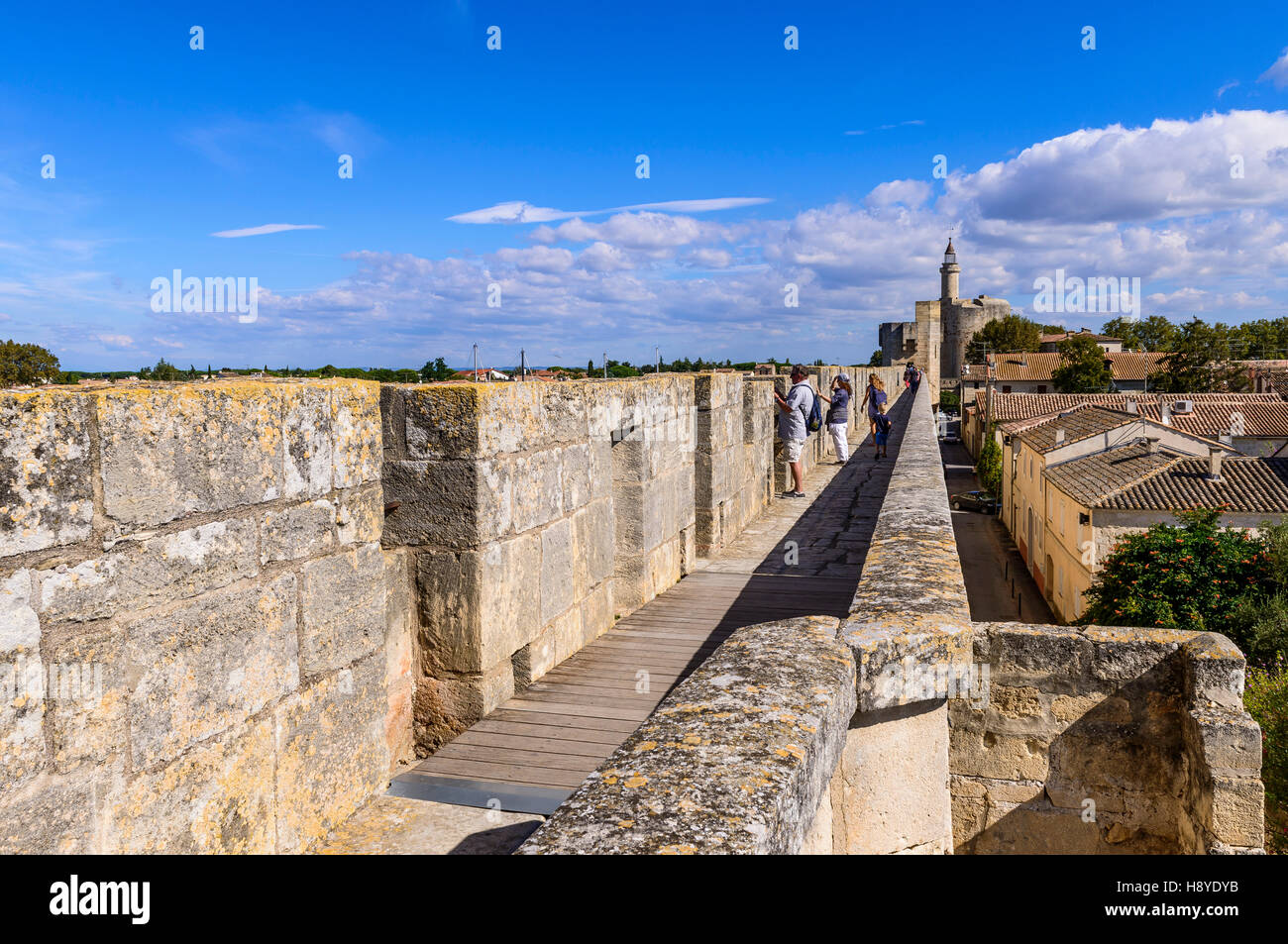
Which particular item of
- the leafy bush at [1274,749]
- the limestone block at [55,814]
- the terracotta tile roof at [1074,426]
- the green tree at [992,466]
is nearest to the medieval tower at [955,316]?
the green tree at [992,466]

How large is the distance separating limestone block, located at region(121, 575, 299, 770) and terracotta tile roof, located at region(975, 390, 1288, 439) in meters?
42.5

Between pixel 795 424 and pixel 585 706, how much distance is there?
612 cm

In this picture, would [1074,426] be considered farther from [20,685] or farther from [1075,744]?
[20,685]

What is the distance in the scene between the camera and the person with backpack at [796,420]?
9367 mm

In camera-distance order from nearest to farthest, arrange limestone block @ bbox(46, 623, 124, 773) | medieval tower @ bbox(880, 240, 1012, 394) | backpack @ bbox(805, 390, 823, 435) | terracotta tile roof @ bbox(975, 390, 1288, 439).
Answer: limestone block @ bbox(46, 623, 124, 773), backpack @ bbox(805, 390, 823, 435), terracotta tile roof @ bbox(975, 390, 1288, 439), medieval tower @ bbox(880, 240, 1012, 394)

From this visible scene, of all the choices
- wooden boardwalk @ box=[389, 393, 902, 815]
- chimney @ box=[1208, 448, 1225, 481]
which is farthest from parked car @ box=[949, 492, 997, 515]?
wooden boardwalk @ box=[389, 393, 902, 815]

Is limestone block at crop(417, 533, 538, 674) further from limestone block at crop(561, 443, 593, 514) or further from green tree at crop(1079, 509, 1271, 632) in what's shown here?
green tree at crop(1079, 509, 1271, 632)

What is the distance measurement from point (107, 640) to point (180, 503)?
13.0 inches

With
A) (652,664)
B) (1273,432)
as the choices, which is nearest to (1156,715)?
(652,664)

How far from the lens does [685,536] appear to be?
6.09 m

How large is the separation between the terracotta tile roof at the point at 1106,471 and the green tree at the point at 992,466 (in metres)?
18.9

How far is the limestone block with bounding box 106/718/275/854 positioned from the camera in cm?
190

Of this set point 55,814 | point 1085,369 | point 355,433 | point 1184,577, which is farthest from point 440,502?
point 1085,369

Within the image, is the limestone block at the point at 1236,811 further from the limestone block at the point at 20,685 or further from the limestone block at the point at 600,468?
the limestone block at the point at 20,685
